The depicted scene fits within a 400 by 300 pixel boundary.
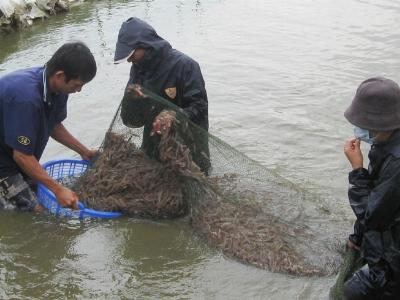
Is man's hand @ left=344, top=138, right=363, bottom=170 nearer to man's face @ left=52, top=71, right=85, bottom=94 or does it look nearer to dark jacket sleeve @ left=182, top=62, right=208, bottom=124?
dark jacket sleeve @ left=182, top=62, right=208, bottom=124

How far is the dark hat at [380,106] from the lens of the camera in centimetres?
300

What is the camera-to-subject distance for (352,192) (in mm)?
3340

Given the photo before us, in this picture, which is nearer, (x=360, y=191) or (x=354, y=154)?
(x=360, y=191)

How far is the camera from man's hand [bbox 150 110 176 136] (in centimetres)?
427

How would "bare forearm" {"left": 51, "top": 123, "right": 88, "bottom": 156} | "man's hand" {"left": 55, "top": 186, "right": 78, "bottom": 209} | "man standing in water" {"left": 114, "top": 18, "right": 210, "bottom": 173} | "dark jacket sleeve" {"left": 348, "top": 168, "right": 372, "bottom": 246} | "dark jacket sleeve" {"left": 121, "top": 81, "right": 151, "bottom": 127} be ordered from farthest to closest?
"bare forearm" {"left": 51, "top": 123, "right": 88, "bottom": 156} < "dark jacket sleeve" {"left": 121, "top": 81, "right": 151, "bottom": 127} < "man standing in water" {"left": 114, "top": 18, "right": 210, "bottom": 173} < "man's hand" {"left": 55, "top": 186, "right": 78, "bottom": 209} < "dark jacket sleeve" {"left": 348, "top": 168, "right": 372, "bottom": 246}

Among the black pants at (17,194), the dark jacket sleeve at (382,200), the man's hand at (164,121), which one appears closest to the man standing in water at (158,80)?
the man's hand at (164,121)

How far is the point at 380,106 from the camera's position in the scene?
3.01 meters

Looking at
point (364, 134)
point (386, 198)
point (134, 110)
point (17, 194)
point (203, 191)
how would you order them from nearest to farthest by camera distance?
point (386, 198) → point (364, 134) → point (203, 191) → point (134, 110) → point (17, 194)

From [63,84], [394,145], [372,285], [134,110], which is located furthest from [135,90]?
[372,285]

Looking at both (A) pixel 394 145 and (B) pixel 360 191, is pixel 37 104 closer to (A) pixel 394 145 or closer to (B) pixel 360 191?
(B) pixel 360 191

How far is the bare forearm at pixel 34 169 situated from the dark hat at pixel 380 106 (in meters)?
2.56

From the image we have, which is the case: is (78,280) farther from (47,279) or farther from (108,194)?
(108,194)

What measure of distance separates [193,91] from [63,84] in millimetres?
1157

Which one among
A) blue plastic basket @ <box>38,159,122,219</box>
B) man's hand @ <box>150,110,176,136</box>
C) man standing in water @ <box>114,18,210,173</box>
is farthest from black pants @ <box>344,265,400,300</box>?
blue plastic basket @ <box>38,159,122,219</box>
